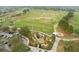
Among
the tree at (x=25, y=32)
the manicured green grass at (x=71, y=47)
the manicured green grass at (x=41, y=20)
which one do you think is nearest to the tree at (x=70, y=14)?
the manicured green grass at (x=41, y=20)

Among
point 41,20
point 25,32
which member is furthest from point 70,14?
point 25,32

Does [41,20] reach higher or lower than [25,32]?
higher

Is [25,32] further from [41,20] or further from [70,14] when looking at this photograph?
[70,14]

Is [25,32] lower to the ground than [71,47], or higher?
higher

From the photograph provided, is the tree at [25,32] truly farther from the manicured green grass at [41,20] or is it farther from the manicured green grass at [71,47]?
the manicured green grass at [71,47]

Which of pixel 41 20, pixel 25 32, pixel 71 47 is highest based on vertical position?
pixel 41 20

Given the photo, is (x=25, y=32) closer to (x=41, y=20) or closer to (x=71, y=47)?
(x=41, y=20)

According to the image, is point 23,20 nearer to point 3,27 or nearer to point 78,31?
point 3,27

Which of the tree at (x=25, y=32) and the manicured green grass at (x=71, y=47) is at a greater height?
the tree at (x=25, y=32)

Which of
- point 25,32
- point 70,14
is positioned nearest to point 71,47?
point 70,14
